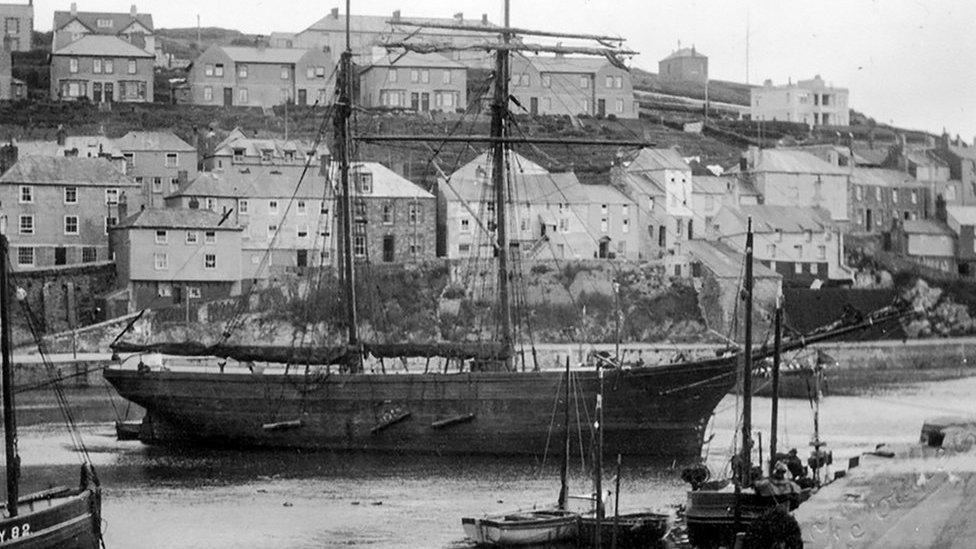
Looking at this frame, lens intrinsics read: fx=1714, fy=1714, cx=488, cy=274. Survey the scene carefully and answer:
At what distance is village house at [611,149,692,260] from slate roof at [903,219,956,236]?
19455 mm

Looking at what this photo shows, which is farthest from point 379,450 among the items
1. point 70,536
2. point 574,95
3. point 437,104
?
point 574,95

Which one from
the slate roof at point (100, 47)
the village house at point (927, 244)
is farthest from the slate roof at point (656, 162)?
the slate roof at point (100, 47)

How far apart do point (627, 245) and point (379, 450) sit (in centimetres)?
4229

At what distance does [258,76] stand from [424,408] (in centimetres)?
6634

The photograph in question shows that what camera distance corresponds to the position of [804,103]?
149 meters

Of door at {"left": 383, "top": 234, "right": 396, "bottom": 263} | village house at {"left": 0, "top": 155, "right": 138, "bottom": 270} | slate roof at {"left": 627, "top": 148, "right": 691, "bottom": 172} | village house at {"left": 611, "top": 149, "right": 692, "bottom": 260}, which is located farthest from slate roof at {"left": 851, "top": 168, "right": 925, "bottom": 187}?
village house at {"left": 0, "top": 155, "right": 138, "bottom": 270}

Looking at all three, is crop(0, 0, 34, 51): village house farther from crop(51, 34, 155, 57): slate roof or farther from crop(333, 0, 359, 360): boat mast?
crop(333, 0, 359, 360): boat mast

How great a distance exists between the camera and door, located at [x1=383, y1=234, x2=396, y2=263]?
91375 mm

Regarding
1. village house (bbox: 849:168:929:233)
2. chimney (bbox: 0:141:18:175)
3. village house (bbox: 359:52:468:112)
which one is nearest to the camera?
chimney (bbox: 0:141:18:175)

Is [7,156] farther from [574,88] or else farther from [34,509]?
[34,509]

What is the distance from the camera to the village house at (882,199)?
115062mm

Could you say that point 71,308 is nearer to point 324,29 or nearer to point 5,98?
point 5,98

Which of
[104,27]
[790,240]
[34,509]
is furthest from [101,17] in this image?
[34,509]

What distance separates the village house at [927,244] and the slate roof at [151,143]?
154 ft
